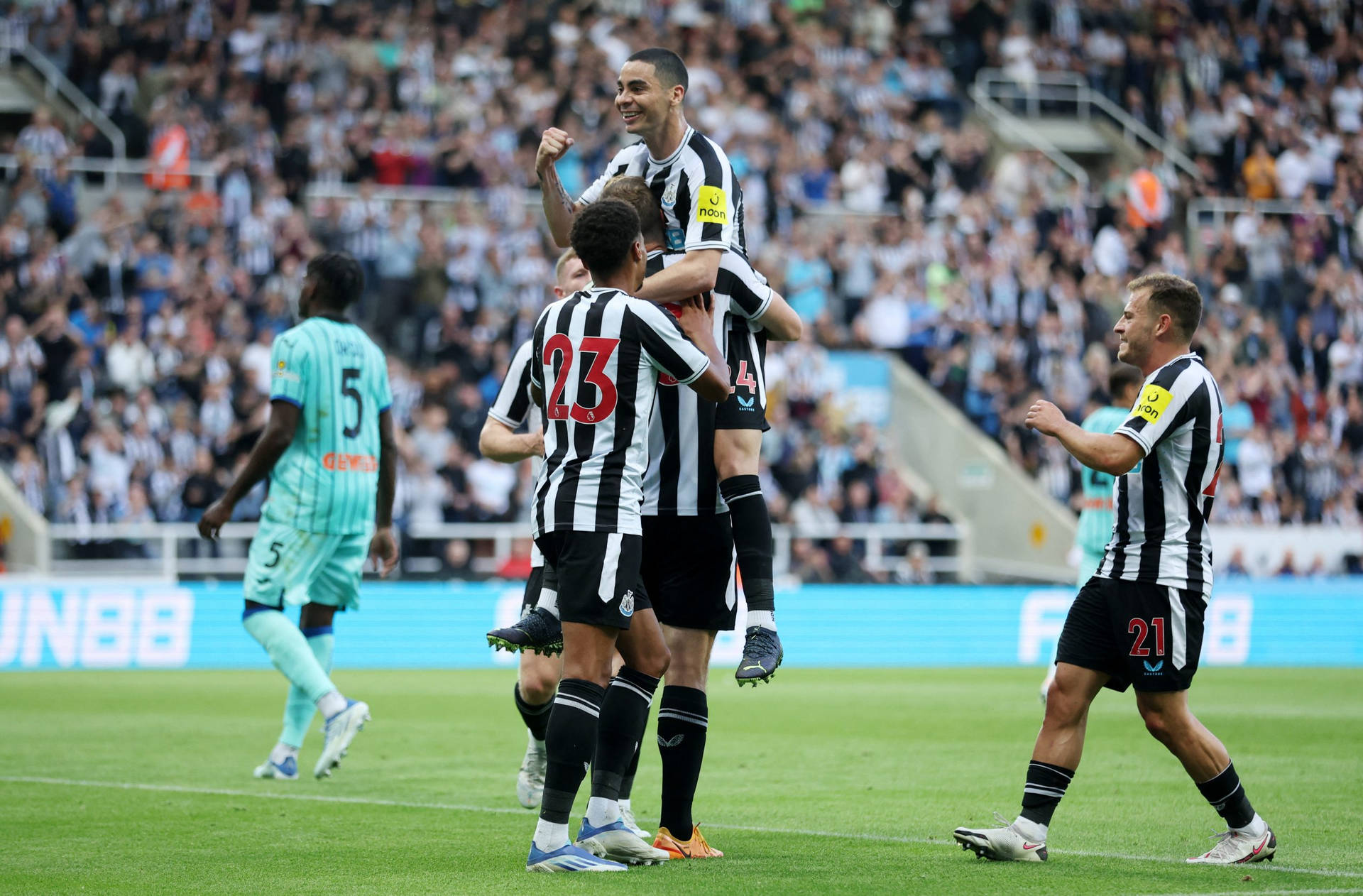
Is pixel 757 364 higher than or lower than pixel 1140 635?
higher

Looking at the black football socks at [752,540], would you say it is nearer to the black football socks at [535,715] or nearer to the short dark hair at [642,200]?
the short dark hair at [642,200]

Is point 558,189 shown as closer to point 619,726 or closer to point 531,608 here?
point 531,608

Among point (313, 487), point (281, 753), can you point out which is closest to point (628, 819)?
point (281, 753)

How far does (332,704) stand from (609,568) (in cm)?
311

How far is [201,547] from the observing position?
18.8 m

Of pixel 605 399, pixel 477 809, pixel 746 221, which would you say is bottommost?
pixel 477 809

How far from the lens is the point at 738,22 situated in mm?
27484

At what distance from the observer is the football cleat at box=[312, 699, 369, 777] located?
815 cm

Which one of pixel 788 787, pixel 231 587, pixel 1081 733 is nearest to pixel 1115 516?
pixel 1081 733

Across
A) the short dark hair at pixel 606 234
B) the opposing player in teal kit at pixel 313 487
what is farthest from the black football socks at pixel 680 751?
the opposing player in teal kit at pixel 313 487

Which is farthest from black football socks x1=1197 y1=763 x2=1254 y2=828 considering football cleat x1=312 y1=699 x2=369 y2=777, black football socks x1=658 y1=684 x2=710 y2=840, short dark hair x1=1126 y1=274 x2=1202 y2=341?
football cleat x1=312 y1=699 x2=369 y2=777

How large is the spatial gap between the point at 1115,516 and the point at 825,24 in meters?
22.9

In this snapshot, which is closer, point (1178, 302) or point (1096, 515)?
point (1178, 302)

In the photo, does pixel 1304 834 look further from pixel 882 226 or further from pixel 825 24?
pixel 825 24
